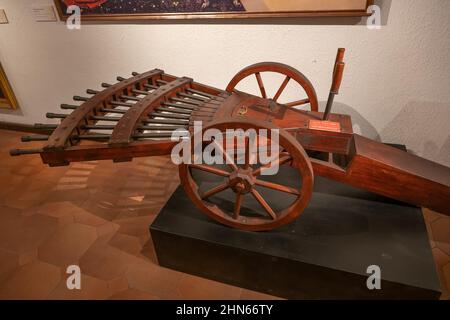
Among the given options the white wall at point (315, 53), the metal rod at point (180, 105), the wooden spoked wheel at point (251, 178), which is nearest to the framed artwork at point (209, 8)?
the white wall at point (315, 53)

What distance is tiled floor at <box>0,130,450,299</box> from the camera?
6.37 ft

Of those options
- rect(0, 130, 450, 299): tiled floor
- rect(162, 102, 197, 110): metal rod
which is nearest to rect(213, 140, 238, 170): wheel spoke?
rect(162, 102, 197, 110): metal rod

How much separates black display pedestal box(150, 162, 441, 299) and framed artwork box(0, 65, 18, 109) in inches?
123

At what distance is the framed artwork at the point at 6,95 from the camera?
11.9 feet

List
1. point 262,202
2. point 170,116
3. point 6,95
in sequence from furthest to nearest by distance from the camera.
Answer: point 6,95, point 170,116, point 262,202

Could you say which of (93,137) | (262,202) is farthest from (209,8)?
(262,202)

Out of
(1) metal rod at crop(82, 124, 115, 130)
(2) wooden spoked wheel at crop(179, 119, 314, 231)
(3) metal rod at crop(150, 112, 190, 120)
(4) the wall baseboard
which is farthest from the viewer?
(4) the wall baseboard

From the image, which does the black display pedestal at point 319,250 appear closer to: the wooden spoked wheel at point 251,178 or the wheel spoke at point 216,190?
the wooden spoked wheel at point 251,178

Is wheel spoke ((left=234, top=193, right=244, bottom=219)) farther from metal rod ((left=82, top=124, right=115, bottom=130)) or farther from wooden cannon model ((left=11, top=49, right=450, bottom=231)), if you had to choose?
metal rod ((left=82, top=124, right=115, bottom=130))

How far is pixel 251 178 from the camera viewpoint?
1.59 metres

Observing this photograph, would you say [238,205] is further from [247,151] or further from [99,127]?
[99,127]

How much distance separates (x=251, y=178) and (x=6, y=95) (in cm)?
379

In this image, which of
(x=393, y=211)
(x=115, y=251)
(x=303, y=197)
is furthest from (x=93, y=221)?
(x=393, y=211)

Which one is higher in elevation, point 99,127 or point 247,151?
point 99,127
